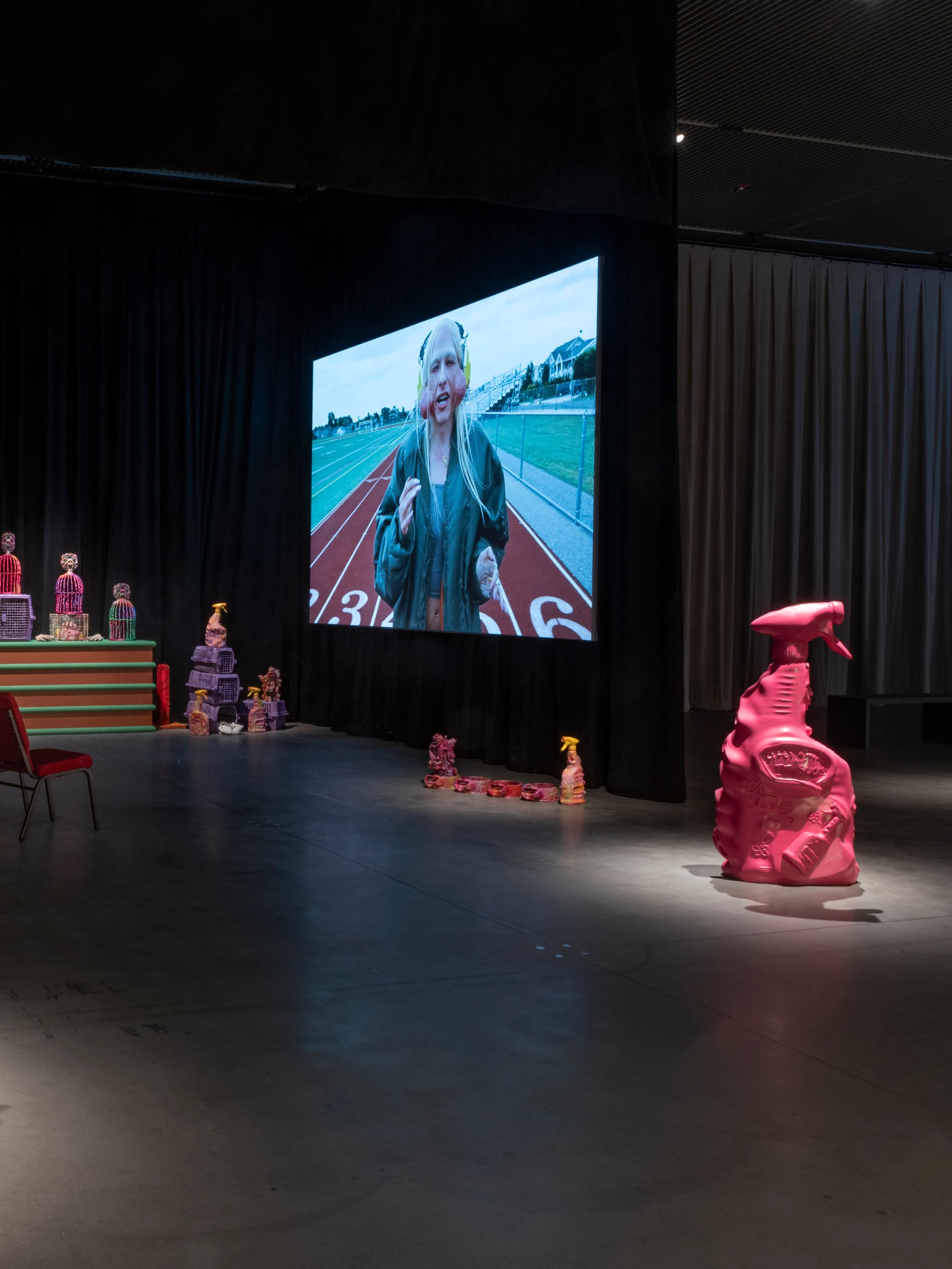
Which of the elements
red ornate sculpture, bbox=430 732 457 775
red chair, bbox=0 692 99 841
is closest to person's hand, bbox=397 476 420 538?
red ornate sculpture, bbox=430 732 457 775

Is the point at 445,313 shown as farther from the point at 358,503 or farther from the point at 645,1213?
the point at 645,1213

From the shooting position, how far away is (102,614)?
10430mm

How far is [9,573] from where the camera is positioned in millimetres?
9672

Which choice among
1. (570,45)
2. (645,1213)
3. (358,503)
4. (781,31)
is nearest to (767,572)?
(358,503)

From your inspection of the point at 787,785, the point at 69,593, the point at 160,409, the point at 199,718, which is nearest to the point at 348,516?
the point at 199,718

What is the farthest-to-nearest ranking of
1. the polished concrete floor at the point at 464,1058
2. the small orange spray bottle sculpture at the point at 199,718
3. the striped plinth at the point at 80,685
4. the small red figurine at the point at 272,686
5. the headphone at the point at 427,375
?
the small red figurine at the point at 272,686, the small orange spray bottle sculpture at the point at 199,718, the striped plinth at the point at 80,685, the headphone at the point at 427,375, the polished concrete floor at the point at 464,1058

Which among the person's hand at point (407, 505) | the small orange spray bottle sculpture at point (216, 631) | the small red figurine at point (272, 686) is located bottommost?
the small red figurine at point (272, 686)

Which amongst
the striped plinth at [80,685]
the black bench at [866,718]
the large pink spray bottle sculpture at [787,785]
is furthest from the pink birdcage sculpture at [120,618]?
the large pink spray bottle sculpture at [787,785]

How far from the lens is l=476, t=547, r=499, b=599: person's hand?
7.69m

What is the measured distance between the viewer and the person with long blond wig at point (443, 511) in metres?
7.79

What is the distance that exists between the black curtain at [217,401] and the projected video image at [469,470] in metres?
0.28

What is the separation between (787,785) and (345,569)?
5495 millimetres

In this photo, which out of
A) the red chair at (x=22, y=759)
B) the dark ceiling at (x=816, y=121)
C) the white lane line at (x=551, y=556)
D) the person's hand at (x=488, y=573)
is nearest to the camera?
the red chair at (x=22, y=759)

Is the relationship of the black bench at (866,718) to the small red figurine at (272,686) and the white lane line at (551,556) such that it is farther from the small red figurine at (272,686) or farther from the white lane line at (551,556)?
the small red figurine at (272,686)
